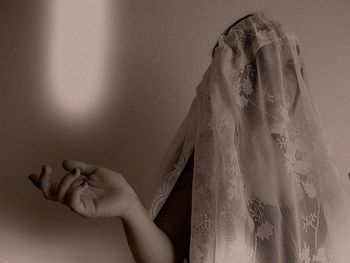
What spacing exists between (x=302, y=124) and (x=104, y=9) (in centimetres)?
58

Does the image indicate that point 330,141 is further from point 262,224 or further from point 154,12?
point 154,12

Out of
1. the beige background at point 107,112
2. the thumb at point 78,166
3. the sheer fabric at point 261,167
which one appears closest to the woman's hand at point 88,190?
the thumb at point 78,166

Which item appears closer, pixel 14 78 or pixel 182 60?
pixel 14 78

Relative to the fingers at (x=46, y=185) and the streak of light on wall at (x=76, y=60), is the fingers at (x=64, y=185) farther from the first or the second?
the streak of light on wall at (x=76, y=60)

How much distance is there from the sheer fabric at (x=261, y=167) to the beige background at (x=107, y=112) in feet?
0.73

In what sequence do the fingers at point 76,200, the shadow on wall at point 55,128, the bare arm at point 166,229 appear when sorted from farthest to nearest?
the shadow on wall at point 55,128 → the bare arm at point 166,229 → the fingers at point 76,200

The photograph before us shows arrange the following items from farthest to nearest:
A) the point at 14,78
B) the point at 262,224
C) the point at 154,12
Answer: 1. the point at 154,12
2. the point at 14,78
3. the point at 262,224

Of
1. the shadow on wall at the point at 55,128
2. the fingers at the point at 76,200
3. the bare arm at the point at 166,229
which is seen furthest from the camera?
the shadow on wall at the point at 55,128

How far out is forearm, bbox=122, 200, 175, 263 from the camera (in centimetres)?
69

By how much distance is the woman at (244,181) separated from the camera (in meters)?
0.68

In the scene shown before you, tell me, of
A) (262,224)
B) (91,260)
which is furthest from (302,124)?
(91,260)

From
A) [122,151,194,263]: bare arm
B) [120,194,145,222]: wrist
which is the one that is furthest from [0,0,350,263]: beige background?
[120,194,145,222]: wrist

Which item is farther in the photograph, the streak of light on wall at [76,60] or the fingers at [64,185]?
the streak of light on wall at [76,60]

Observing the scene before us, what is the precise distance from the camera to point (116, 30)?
107 centimetres
